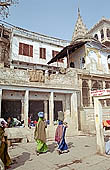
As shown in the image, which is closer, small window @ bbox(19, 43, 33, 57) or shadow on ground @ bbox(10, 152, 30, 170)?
shadow on ground @ bbox(10, 152, 30, 170)

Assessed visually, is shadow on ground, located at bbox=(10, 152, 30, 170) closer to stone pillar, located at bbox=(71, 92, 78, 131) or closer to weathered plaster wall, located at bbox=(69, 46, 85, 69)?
stone pillar, located at bbox=(71, 92, 78, 131)

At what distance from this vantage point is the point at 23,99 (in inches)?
428

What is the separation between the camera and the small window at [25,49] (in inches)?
706

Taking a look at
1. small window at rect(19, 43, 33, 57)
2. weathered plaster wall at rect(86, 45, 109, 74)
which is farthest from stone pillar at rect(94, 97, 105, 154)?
small window at rect(19, 43, 33, 57)

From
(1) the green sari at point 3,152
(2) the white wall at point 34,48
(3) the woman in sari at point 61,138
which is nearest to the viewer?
(1) the green sari at point 3,152

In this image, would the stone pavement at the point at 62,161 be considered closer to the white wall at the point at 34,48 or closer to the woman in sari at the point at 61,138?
the woman in sari at the point at 61,138

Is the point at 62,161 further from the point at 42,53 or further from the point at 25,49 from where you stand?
the point at 42,53

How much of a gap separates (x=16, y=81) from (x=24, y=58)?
27.9ft

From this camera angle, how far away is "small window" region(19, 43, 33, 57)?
58.9 feet

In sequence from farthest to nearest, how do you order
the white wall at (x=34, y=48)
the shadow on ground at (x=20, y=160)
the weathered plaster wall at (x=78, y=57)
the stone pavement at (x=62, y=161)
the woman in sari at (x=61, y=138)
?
the white wall at (x=34, y=48) → the weathered plaster wall at (x=78, y=57) → the woman in sari at (x=61, y=138) → the shadow on ground at (x=20, y=160) → the stone pavement at (x=62, y=161)

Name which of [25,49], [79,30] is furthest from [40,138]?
[79,30]

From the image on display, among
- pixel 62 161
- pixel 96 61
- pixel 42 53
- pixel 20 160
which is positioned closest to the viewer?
pixel 62 161

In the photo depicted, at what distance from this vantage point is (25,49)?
59.9 feet

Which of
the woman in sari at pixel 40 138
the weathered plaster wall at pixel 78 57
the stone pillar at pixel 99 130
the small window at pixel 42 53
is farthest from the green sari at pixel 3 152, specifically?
the small window at pixel 42 53
